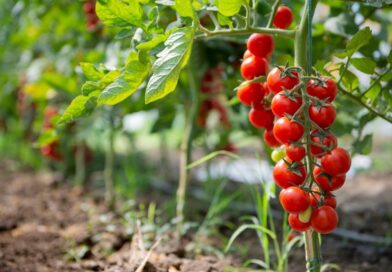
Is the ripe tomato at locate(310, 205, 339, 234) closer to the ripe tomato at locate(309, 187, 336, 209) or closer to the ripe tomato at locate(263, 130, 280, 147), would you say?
the ripe tomato at locate(309, 187, 336, 209)

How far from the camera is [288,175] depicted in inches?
36.7

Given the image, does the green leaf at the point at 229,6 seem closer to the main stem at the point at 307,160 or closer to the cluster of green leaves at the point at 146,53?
the cluster of green leaves at the point at 146,53

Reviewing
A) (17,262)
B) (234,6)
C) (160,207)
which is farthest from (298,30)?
(160,207)

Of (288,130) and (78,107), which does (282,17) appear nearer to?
(288,130)

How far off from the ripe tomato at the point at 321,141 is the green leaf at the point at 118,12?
0.40 meters

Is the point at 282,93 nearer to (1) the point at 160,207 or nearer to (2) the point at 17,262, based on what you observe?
(2) the point at 17,262

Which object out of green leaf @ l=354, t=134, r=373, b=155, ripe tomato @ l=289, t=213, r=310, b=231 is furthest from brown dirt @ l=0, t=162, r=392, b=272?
ripe tomato @ l=289, t=213, r=310, b=231

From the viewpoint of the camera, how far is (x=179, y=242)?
1.65 meters

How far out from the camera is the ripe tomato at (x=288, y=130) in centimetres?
89

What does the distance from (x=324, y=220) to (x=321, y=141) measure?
0.13 m

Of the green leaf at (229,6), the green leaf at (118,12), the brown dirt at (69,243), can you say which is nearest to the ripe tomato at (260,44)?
the green leaf at (229,6)

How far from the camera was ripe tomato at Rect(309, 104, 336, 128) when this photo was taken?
89 centimetres

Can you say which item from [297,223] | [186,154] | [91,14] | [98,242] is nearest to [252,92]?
[297,223]

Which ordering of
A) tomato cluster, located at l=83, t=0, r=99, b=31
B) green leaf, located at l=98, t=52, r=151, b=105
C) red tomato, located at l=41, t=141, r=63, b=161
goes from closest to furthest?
green leaf, located at l=98, t=52, r=151, b=105 → tomato cluster, located at l=83, t=0, r=99, b=31 → red tomato, located at l=41, t=141, r=63, b=161
